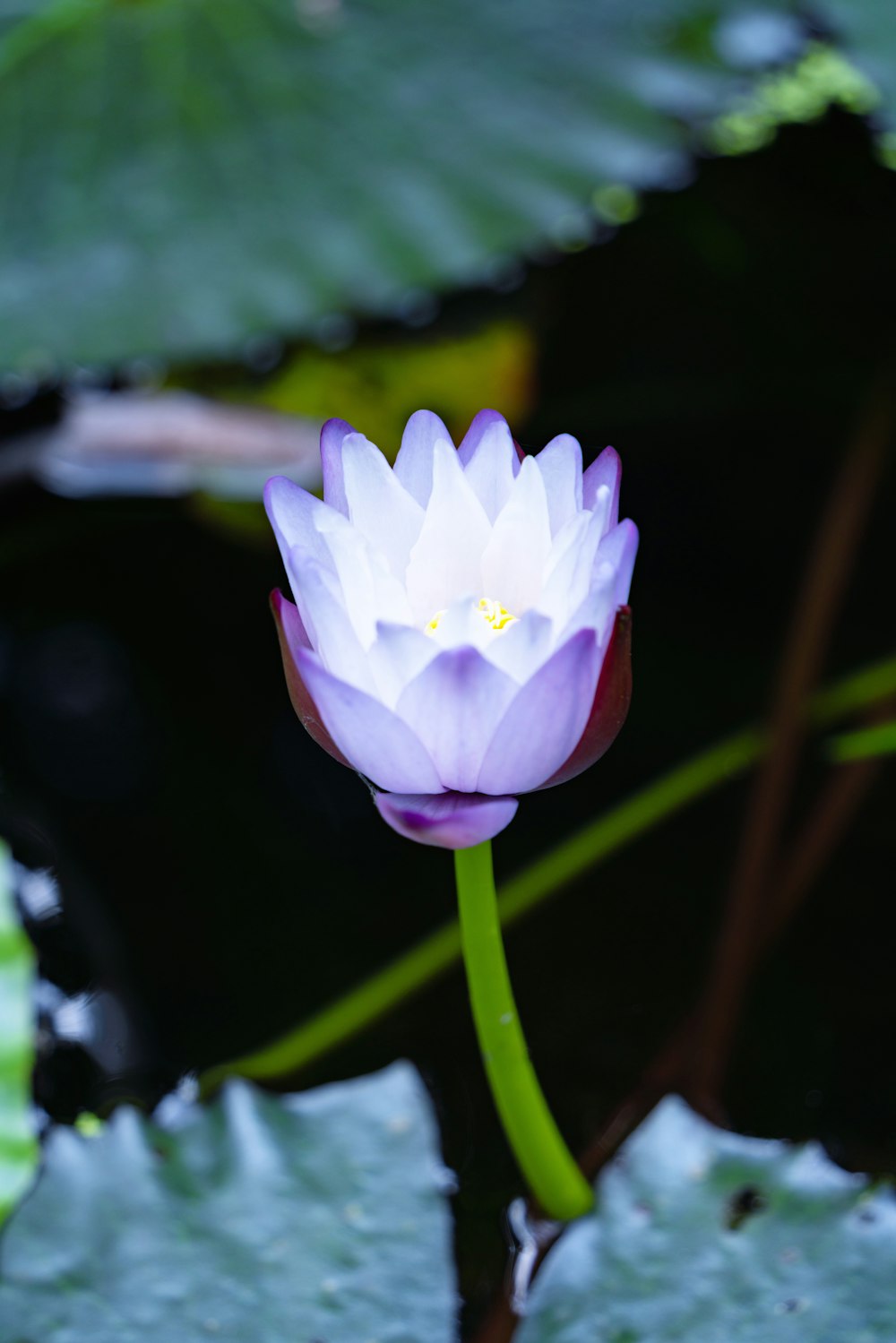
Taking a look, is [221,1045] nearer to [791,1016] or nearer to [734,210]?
[791,1016]

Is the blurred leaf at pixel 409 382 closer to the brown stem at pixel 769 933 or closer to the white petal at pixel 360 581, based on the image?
the brown stem at pixel 769 933

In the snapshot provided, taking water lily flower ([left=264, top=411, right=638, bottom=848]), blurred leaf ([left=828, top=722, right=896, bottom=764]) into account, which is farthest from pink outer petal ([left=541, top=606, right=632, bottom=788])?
blurred leaf ([left=828, top=722, right=896, bottom=764])

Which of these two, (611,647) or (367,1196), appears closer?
(611,647)

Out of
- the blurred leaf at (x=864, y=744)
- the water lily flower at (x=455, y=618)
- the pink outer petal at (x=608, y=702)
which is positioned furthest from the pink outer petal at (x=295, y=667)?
the blurred leaf at (x=864, y=744)

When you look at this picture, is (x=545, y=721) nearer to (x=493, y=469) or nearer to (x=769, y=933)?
(x=493, y=469)

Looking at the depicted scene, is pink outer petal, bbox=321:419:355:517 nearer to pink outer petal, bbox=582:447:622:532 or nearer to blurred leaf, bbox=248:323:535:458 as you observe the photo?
pink outer petal, bbox=582:447:622:532

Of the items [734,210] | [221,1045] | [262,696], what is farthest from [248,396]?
[221,1045]
